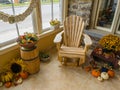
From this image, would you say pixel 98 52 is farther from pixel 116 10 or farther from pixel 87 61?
pixel 116 10

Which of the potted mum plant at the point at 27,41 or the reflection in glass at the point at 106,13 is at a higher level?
the reflection in glass at the point at 106,13

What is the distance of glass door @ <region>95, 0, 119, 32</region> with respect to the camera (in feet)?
8.30

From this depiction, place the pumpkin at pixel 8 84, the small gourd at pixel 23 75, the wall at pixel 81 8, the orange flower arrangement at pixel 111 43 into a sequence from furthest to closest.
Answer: the wall at pixel 81 8
the orange flower arrangement at pixel 111 43
the small gourd at pixel 23 75
the pumpkin at pixel 8 84

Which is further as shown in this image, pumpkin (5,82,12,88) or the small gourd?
the small gourd

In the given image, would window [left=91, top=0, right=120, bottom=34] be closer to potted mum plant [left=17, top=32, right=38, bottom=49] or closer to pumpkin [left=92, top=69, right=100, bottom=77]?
pumpkin [left=92, top=69, right=100, bottom=77]

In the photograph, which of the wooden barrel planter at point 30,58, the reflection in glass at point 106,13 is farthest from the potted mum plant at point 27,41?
the reflection in glass at point 106,13

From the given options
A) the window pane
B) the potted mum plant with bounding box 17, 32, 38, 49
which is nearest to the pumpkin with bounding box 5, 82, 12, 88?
the potted mum plant with bounding box 17, 32, 38, 49

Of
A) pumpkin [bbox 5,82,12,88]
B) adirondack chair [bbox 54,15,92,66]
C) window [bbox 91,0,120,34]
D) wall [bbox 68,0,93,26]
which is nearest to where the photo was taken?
pumpkin [bbox 5,82,12,88]

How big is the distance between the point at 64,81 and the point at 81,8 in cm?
177

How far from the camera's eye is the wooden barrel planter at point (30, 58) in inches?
74.4

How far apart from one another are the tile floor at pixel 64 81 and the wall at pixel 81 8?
129 cm

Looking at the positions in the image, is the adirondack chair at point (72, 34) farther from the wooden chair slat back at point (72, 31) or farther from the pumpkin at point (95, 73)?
the pumpkin at point (95, 73)

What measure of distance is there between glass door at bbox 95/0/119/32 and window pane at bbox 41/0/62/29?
102 centimetres

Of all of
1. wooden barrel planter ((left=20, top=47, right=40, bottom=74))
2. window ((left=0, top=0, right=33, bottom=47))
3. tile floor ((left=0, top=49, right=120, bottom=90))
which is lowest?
tile floor ((left=0, top=49, right=120, bottom=90))
